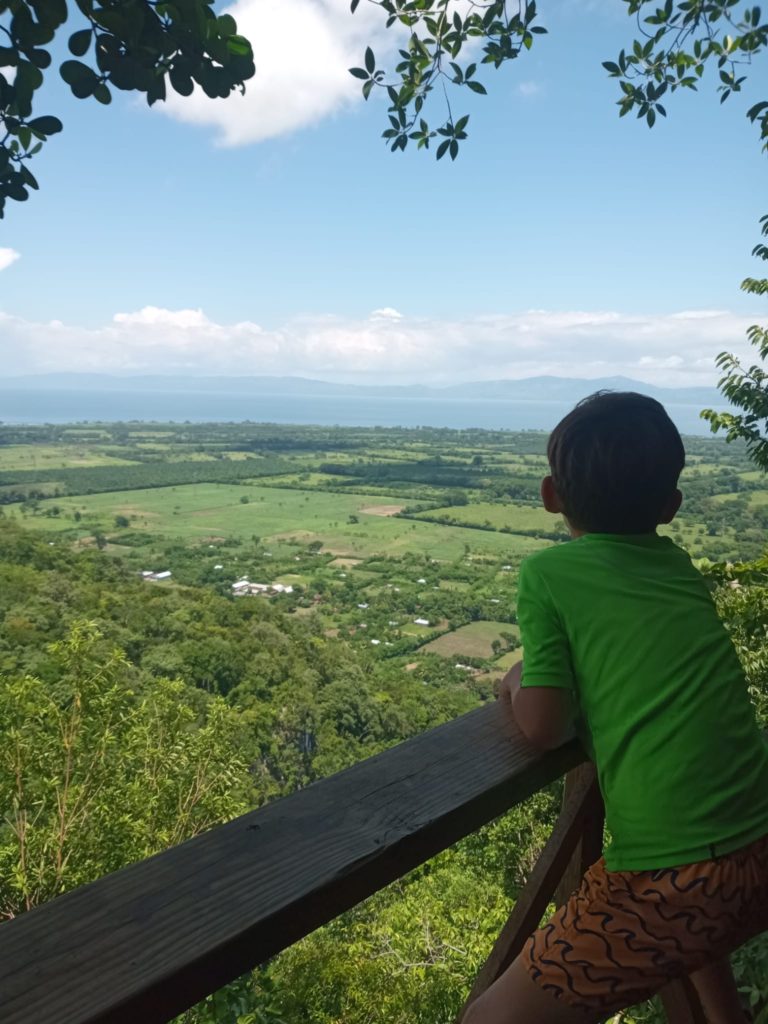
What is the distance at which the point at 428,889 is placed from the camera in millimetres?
12156

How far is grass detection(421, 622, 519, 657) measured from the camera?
27578mm

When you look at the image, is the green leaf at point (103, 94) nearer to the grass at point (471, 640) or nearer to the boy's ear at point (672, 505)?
the boy's ear at point (672, 505)

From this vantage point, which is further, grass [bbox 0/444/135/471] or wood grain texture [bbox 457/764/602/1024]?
grass [bbox 0/444/135/471]

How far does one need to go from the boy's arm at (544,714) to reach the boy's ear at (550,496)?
1.00 feet

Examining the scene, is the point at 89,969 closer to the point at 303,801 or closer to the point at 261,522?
the point at 303,801

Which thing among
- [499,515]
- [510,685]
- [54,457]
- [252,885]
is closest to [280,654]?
[510,685]

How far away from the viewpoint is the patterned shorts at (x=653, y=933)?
89 centimetres

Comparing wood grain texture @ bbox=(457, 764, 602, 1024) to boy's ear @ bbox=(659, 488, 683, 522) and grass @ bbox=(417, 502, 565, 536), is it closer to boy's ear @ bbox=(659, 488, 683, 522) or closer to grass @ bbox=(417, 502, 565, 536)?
boy's ear @ bbox=(659, 488, 683, 522)

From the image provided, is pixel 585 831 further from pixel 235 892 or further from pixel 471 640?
pixel 471 640

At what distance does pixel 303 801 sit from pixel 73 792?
707 centimetres

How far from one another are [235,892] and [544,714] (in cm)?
51

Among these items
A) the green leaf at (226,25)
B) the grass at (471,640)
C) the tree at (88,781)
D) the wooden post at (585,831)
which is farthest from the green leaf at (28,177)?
the grass at (471,640)

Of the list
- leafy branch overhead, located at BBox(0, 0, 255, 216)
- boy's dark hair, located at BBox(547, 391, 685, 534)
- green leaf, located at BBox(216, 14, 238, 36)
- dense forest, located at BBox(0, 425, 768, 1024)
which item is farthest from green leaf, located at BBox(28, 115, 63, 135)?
dense forest, located at BBox(0, 425, 768, 1024)

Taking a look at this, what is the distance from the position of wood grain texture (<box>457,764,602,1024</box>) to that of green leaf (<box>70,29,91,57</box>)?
139cm
